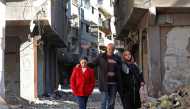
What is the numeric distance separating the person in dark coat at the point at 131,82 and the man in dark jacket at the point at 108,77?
0.63 meters

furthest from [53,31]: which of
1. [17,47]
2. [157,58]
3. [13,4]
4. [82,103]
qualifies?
[82,103]

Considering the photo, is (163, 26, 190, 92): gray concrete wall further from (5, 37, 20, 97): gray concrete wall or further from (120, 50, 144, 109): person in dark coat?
(120, 50, 144, 109): person in dark coat

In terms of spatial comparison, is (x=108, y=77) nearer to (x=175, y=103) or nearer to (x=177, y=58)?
(x=175, y=103)

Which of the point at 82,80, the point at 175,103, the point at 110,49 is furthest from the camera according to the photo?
the point at 175,103

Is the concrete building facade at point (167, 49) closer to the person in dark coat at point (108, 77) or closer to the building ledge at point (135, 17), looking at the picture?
the building ledge at point (135, 17)

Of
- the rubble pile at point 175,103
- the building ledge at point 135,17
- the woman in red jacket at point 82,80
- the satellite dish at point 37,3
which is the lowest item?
the rubble pile at point 175,103

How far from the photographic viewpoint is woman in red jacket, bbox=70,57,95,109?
12500 mm

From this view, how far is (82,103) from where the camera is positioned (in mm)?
12648

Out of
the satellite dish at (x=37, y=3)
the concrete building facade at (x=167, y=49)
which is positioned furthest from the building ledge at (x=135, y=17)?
the satellite dish at (x=37, y=3)

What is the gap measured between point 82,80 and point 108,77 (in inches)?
24.5

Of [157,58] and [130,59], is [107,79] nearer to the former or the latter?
[130,59]

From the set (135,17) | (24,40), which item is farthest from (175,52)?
(24,40)

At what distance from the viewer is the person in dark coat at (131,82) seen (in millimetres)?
11492

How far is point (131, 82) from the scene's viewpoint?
1154 cm
